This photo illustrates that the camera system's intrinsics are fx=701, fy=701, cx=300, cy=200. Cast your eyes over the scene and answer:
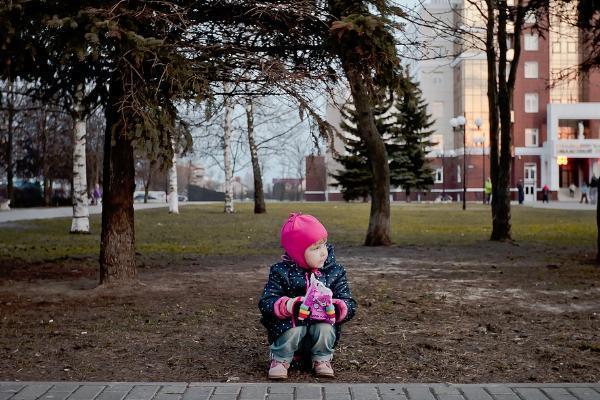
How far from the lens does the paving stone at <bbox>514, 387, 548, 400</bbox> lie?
170 inches

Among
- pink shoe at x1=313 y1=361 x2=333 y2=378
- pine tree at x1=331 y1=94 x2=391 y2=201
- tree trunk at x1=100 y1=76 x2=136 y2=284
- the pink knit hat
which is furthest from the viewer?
pine tree at x1=331 y1=94 x2=391 y2=201

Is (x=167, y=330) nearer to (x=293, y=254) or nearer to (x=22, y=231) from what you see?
(x=293, y=254)

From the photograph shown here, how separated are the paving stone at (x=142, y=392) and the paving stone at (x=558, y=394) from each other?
248 centimetres

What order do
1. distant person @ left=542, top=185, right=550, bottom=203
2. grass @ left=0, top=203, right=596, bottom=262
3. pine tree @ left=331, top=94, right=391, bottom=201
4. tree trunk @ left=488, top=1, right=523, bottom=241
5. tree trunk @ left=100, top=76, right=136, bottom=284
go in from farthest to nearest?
distant person @ left=542, top=185, right=550, bottom=203
pine tree @ left=331, top=94, right=391, bottom=201
tree trunk @ left=488, top=1, right=523, bottom=241
grass @ left=0, top=203, right=596, bottom=262
tree trunk @ left=100, top=76, right=136, bottom=284

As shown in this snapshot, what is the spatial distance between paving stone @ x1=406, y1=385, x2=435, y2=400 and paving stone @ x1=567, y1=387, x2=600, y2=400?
0.90 metres

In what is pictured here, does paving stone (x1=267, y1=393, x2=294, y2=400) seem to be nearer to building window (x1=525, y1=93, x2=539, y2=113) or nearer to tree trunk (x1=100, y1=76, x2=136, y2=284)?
tree trunk (x1=100, y1=76, x2=136, y2=284)

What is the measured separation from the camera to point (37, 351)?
571 cm

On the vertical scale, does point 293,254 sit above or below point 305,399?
above

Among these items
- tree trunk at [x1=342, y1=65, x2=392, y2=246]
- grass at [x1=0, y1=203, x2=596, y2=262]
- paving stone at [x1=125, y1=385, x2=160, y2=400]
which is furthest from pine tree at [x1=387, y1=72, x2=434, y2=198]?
paving stone at [x1=125, y1=385, x2=160, y2=400]

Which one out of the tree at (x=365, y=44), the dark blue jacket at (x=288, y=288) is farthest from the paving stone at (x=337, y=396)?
the tree at (x=365, y=44)

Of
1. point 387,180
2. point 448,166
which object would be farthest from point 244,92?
point 448,166

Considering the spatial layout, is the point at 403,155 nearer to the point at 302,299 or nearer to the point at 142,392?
the point at 302,299

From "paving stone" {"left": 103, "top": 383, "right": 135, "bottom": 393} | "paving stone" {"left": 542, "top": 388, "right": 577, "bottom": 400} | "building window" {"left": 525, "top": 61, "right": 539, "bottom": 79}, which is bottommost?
"paving stone" {"left": 542, "top": 388, "right": 577, "bottom": 400}

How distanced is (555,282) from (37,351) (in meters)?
7.18
